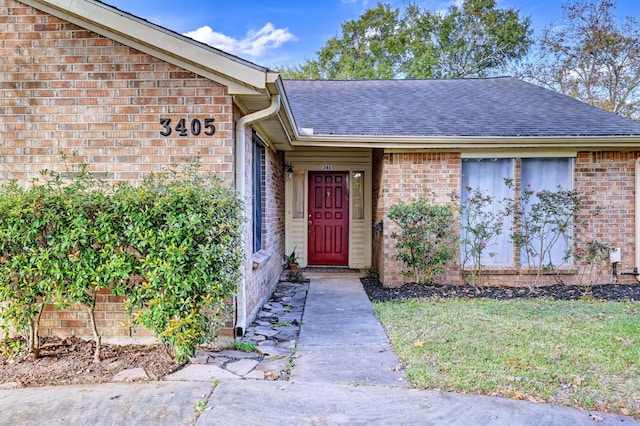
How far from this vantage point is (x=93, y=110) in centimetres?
393

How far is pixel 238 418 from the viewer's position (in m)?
2.62

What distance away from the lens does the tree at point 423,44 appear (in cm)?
2058

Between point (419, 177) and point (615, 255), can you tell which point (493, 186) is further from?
point (615, 255)

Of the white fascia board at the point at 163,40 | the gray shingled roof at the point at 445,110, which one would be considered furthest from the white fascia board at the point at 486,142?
the white fascia board at the point at 163,40

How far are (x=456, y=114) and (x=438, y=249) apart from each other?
2.92 metres

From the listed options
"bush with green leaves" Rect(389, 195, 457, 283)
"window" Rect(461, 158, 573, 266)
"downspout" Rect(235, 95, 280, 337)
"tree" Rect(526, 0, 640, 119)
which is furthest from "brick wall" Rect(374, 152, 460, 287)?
"tree" Rect(526, 0, 640, 119)

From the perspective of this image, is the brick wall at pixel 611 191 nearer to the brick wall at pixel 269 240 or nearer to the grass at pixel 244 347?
the brick wall at pixel 269 240

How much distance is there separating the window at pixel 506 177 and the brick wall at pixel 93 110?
15.2 feet

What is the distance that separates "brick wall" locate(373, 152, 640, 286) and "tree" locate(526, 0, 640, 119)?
41.8ft

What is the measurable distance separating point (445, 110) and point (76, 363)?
294 inches

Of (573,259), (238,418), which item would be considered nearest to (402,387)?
(238,418)

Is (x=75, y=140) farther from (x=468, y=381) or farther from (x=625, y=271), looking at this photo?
(x=625, y=271)

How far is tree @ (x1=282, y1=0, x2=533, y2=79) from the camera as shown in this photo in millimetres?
20578

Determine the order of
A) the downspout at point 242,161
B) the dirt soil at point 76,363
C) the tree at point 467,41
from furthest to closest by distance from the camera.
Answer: the tree at point 467,41 < the downspout at point 242,161 < the dirt soil at point 76,363
